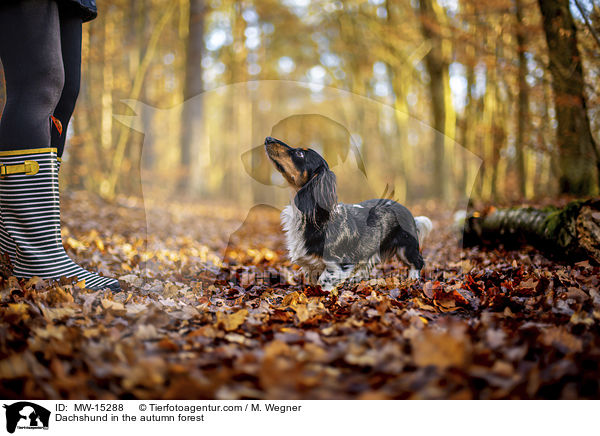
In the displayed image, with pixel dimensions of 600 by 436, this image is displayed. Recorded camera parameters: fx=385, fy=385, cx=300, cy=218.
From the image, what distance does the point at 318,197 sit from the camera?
3.25 metres

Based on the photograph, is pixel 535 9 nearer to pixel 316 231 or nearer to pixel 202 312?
pixel 316 231

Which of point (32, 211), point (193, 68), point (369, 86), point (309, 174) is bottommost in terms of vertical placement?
point (32, 211)

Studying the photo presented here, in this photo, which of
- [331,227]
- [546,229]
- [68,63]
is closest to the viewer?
[68,63]

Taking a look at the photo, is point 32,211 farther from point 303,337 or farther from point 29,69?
point 303,337

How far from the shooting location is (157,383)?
4.86 feet

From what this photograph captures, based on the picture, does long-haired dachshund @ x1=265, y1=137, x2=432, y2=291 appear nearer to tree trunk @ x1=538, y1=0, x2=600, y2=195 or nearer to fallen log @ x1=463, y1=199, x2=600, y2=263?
fallen log @ x1=463, y1=199, x2=600, y2=263

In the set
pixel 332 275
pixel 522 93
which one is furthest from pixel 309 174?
pixel 522 93

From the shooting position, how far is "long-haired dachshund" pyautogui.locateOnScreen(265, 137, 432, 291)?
10.6 ft

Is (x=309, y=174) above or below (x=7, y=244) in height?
above

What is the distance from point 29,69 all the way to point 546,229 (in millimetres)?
4695

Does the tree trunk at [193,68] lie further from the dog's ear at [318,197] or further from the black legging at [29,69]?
the black legging at [29,69]

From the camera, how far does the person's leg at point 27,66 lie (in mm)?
2404

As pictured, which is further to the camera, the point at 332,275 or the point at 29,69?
the point at 332,275
